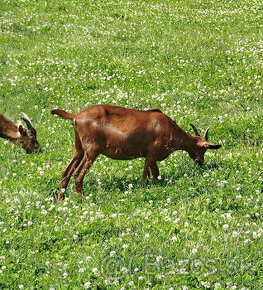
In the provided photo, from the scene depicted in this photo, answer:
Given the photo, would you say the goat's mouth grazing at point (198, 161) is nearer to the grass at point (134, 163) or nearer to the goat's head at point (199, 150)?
the goat's head at point (199, 150)

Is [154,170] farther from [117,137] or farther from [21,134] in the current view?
[21,134]

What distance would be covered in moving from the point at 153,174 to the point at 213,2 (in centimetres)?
1844

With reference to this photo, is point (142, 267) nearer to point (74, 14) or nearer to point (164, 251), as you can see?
point (164, 251)

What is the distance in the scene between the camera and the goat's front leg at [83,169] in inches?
353

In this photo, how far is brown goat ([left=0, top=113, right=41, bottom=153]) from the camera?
11891 millimetres

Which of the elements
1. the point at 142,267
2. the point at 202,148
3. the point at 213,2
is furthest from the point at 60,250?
the point at 213,2

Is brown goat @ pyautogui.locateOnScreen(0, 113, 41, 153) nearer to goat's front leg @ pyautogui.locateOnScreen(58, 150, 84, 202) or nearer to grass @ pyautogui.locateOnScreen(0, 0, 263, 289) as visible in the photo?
grass @ pyautogui.locateOnScreen(0, 0, 263, 289)

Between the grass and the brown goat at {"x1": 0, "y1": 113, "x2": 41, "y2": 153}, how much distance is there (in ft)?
0.72

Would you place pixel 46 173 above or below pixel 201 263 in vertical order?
below

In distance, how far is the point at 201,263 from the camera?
6.54m

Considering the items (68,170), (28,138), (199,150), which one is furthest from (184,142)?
(28,138)

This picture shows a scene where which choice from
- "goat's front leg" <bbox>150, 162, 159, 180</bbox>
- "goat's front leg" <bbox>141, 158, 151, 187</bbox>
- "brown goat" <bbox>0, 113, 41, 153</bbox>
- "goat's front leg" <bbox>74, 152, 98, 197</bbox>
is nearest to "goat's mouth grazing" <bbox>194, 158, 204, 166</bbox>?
"goat's front leg" <bbox>150, 162, 159, 180</bbox>

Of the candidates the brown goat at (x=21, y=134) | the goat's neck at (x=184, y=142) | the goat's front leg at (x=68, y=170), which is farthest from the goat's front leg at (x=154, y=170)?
the brown goat at (x=21, y=134)

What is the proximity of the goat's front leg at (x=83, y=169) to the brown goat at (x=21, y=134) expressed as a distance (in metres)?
2.95
